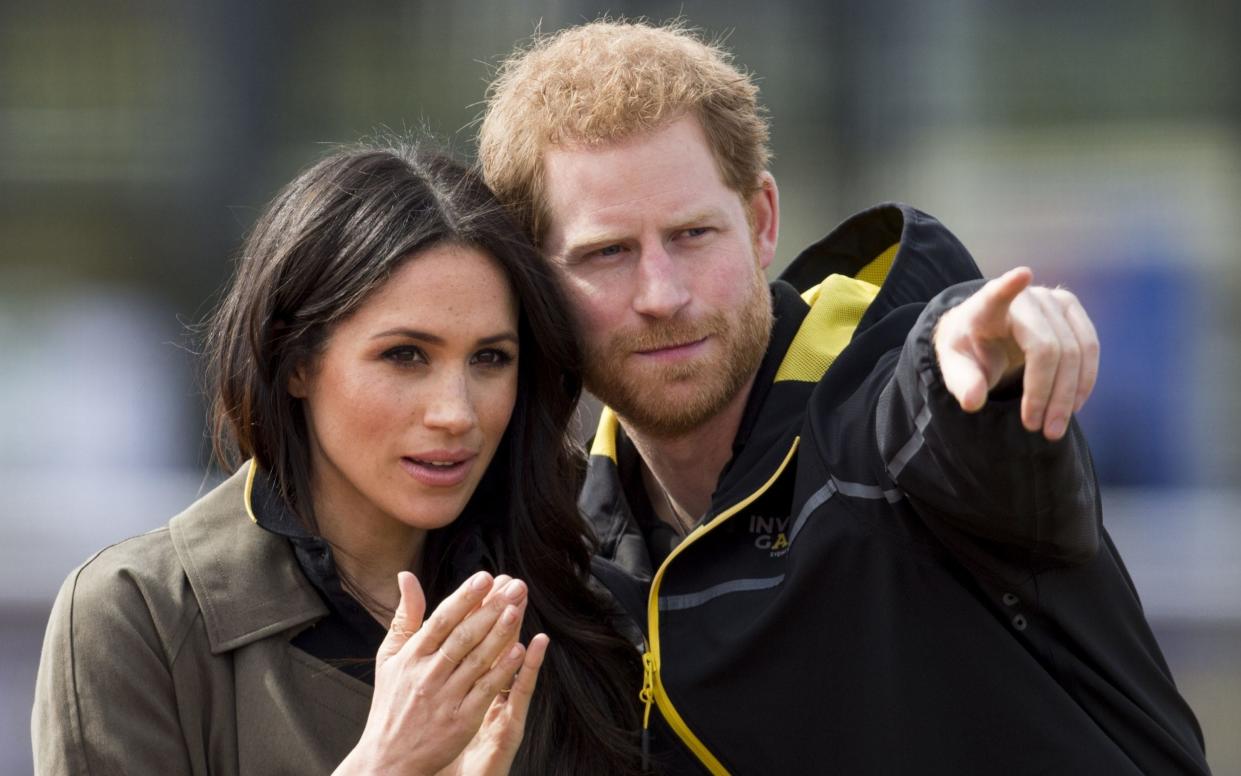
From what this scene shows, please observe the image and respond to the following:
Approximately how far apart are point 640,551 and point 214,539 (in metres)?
0.86

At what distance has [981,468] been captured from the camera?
2123mm

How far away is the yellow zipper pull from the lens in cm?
272

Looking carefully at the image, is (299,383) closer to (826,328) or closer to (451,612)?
(451,612)

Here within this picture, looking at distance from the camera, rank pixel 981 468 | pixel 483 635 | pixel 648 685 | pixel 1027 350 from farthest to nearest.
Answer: pixel 648 685 → pixel 483 635 → pixel 981 468 → pixel 1027 350

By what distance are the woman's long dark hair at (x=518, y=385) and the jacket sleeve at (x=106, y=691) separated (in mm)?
370

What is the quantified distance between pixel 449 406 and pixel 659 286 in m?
0.48

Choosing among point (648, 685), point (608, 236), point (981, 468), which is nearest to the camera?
point (981, 468)

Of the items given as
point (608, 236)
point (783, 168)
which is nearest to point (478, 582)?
point (608, 236)

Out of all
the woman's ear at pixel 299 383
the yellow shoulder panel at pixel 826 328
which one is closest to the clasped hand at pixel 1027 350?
the yellow shoulder panel at pixel 826 328

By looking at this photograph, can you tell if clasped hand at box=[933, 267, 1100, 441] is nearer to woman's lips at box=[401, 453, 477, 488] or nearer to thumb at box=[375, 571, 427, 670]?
thumb at box=[375, 571, 427, 670]

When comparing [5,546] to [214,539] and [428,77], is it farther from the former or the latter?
[214,539]

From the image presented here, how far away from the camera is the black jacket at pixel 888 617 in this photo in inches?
93.2

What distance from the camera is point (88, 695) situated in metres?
2.41

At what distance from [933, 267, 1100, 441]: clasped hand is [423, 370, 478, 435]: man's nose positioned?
0.91 meters
